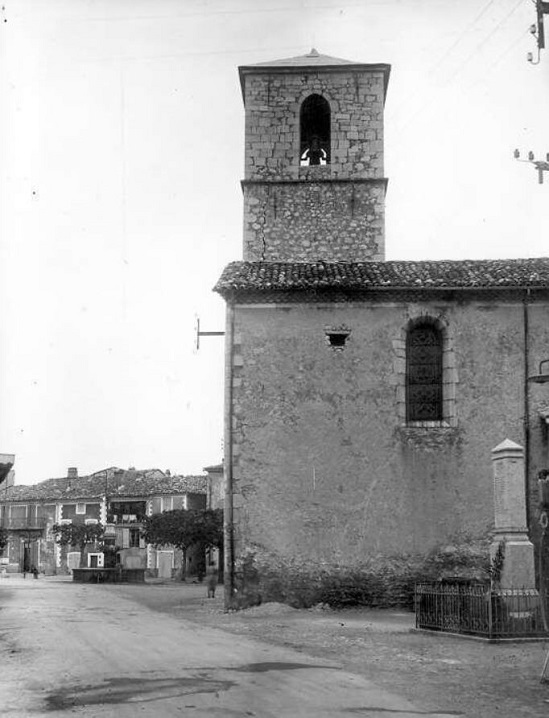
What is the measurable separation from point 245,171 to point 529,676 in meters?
16.7

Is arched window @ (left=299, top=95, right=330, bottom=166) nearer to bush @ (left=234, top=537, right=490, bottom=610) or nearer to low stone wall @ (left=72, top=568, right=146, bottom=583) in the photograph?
bush @ (left=234, top=537, right=490, bottom=610)

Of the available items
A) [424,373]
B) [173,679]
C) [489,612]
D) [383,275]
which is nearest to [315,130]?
[383,275]

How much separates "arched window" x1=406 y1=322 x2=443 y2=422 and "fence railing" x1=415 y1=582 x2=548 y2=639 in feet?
18.2

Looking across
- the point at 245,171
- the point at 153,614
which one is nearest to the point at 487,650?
the point at 153,614

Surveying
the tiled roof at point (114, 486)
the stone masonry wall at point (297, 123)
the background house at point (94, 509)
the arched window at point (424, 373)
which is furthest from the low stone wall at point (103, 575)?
the arched window at point (424, 373)

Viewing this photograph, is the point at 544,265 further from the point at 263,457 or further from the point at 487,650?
the point at 487,650

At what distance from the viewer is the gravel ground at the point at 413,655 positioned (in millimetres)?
8148

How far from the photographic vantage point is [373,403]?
18.5 m

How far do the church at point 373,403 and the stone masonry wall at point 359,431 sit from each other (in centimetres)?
2

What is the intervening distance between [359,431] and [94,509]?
184 feet

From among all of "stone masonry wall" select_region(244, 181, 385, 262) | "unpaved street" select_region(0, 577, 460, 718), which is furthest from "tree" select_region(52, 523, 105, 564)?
"unpaved street" select_region(0, 577, 460, 718)

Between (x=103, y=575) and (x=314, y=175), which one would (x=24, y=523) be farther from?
(x=314, y=175)

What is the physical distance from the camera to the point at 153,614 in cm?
1981

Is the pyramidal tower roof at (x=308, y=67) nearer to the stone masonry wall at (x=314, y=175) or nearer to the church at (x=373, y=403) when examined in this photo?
the stone masonry wall at (x=314, y=175)
